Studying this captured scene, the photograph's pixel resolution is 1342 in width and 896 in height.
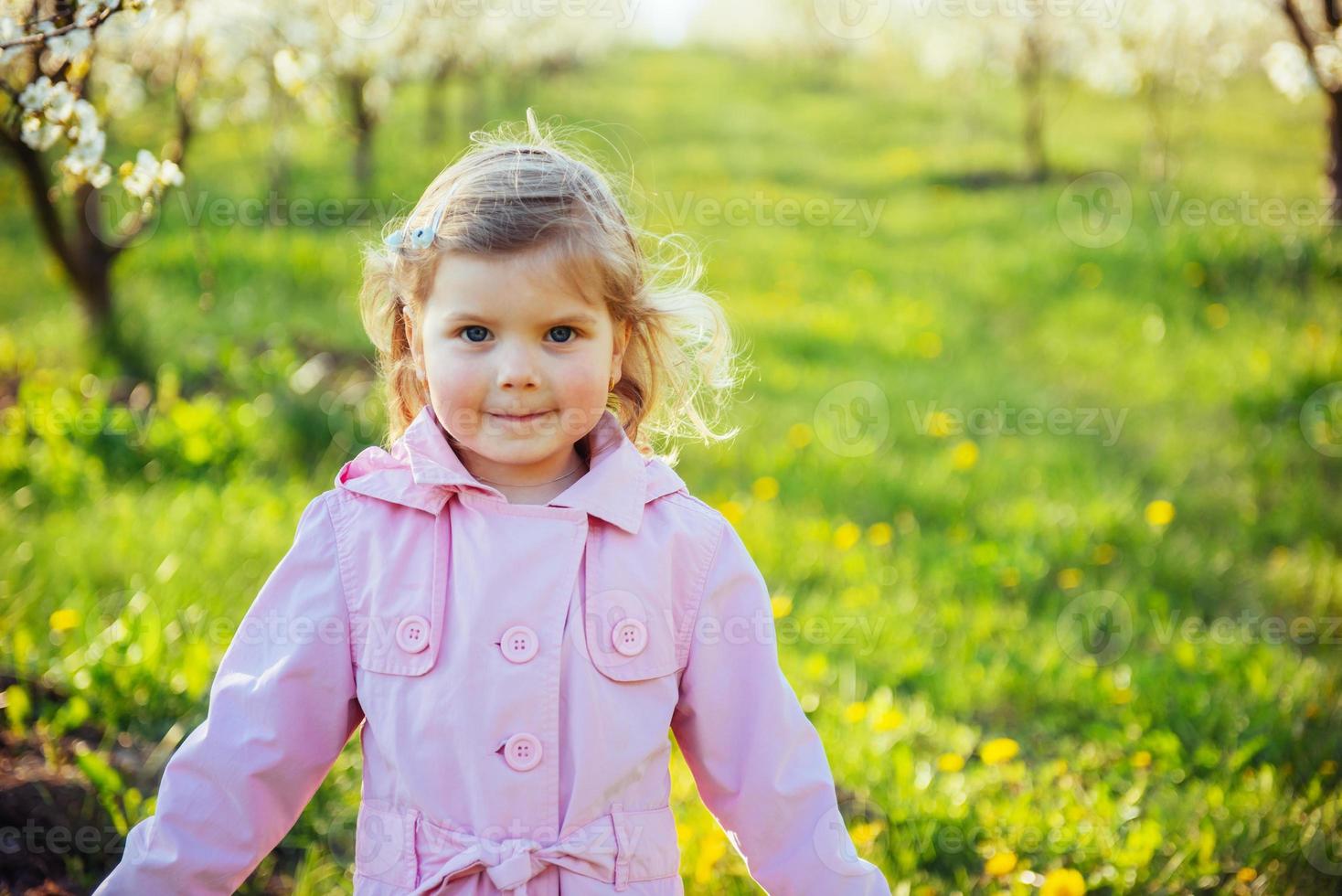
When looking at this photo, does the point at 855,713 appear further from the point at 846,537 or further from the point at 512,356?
the point at 512,356

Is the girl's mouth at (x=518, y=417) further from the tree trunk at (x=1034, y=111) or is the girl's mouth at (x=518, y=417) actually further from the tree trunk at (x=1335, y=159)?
the tree trunk at (x=1034, y=111)

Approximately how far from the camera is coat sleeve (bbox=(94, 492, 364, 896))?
4.85 ft

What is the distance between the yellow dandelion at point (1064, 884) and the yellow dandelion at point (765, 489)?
6.77ft

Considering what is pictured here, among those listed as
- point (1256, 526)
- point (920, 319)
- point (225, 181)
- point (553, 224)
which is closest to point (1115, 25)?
point (920, 319)

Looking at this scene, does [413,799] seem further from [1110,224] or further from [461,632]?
[1110,224]

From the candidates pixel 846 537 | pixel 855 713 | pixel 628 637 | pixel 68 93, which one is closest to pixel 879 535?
pixel 846 537

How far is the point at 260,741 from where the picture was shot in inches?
59.3

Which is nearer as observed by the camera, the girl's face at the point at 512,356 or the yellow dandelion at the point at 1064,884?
the girl's face at the point at 512,356

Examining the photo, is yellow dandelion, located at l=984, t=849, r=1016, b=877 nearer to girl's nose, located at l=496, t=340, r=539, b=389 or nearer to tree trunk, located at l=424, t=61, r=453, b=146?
girl's nose, located at l=496, t=340, r=539, b=389

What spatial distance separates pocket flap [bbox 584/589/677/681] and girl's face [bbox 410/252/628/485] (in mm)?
232

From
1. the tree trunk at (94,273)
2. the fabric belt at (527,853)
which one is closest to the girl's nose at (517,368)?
the fabric belt at (527,853)

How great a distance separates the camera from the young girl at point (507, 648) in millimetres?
1476


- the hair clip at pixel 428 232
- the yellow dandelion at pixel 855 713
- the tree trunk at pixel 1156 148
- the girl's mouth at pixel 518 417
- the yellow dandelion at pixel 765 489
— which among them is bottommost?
the yellow dandelion at pixel 765 489

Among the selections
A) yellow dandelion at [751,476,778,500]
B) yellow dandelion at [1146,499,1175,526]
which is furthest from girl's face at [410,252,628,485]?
yellow dandelion at [1146,499,1175,526]
